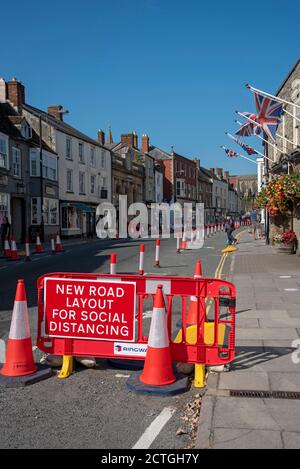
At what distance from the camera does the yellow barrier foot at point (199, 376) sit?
4770 millimetres

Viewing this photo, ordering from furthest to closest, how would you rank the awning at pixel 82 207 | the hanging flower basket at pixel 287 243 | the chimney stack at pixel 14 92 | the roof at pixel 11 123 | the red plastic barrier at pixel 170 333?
1. the awning at pixel 82 207
2. the chimney stack at pixel 14 92
3. the roof at pixel 11 123
4. the hanging flower basket at pixel 287 243
5. the red plastic barrier at pixel 170 333

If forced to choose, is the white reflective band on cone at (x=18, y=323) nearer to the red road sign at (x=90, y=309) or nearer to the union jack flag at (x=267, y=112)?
the red road sign at (x=90, y=309)

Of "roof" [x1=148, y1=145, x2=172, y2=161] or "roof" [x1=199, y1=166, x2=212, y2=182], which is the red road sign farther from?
"roof" [x1=199, y1=166, x2=212, y2=182]

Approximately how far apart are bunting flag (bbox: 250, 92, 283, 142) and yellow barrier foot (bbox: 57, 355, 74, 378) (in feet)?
44.0

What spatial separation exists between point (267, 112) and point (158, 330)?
13461 millimetres

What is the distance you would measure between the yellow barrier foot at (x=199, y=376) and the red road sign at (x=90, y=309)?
2.54 ft

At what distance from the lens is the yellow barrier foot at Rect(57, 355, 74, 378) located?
5.16 meters

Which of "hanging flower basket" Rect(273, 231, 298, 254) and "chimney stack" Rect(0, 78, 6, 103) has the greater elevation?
"chimney stack" Rect(0, 78, 6, 103)

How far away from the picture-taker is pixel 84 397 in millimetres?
4531

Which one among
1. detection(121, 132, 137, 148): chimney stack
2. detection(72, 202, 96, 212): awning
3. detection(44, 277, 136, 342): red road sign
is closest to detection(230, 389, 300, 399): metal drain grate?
detection(44, 277, 136, 342): red road sign

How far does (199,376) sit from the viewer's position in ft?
15.9

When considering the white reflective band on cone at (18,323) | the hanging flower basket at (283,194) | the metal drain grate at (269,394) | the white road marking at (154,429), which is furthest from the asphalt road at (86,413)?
the hanging flower basket at (283,194)
